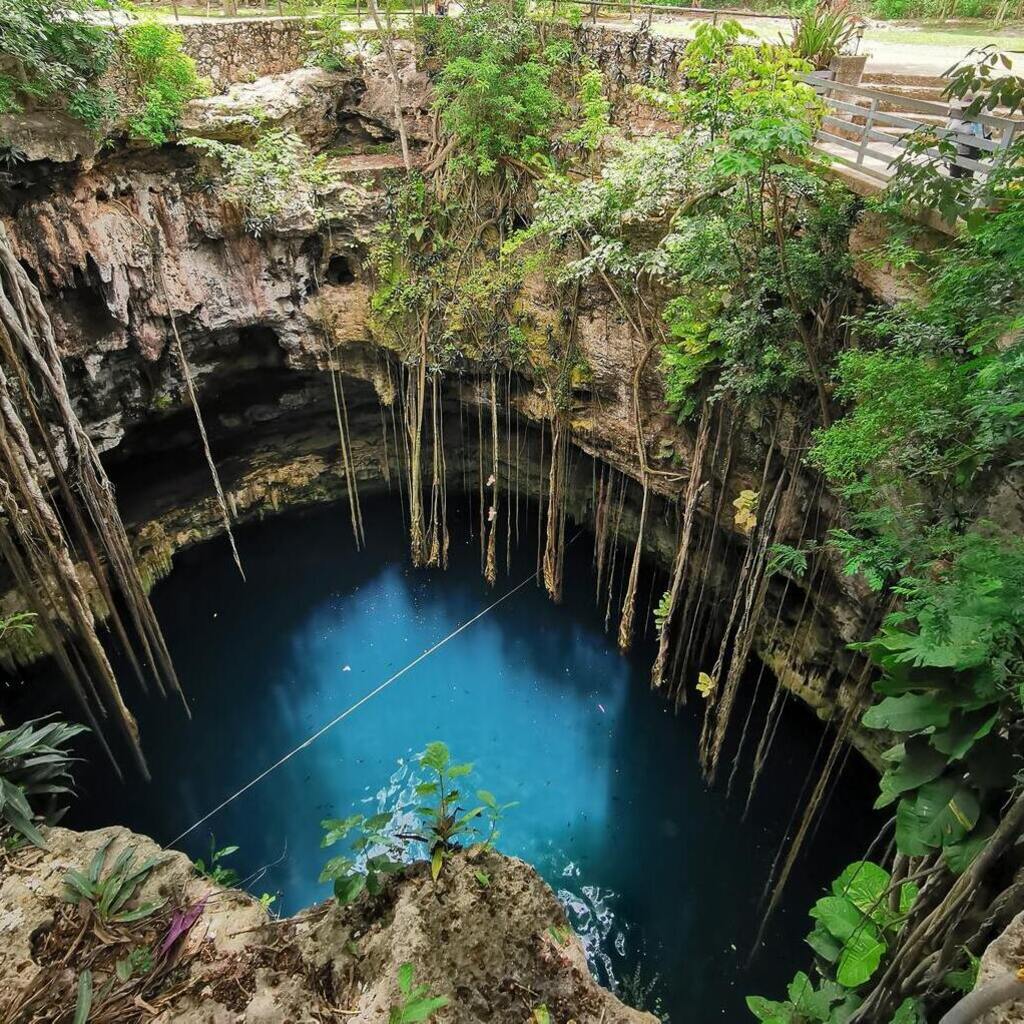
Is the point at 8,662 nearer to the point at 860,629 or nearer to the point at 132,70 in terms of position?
the point at 132,70

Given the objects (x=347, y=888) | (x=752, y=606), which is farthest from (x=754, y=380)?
(x=347, y=888)

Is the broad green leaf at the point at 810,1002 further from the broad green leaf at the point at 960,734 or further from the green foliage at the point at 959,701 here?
the broad green leaf at the point at 960,734

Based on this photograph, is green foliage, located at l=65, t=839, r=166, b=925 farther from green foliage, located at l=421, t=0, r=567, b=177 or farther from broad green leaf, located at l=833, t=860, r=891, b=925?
green foliage, located at l=421, t=0, r=567, b=177

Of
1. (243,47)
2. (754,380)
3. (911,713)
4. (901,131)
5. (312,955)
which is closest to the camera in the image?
(911,713)

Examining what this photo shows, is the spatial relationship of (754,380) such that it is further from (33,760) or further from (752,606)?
(33,760)

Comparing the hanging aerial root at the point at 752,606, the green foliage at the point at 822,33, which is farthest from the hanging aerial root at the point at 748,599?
the green foliage at the point at 822,33

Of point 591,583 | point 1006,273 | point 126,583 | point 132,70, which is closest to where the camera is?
point 1006,273

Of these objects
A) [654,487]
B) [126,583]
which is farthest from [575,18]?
[126,583]
